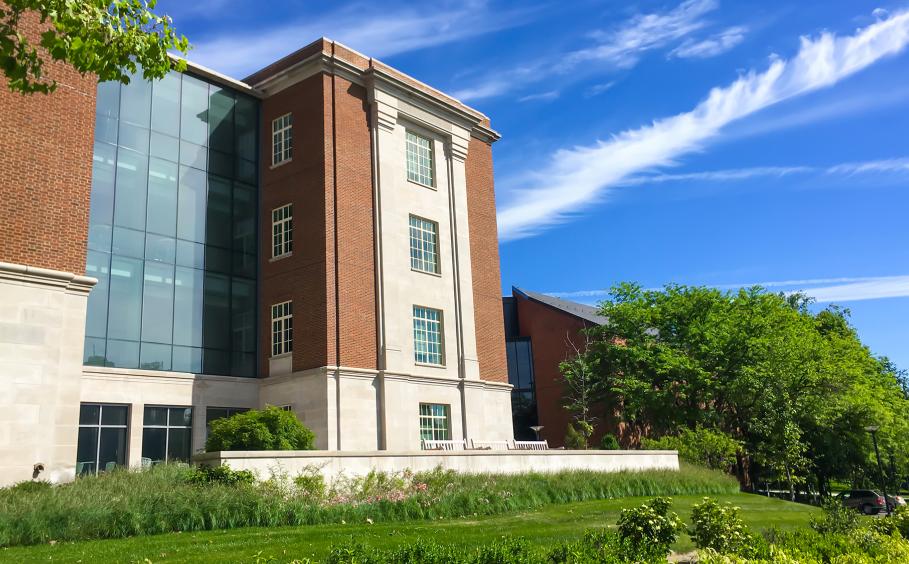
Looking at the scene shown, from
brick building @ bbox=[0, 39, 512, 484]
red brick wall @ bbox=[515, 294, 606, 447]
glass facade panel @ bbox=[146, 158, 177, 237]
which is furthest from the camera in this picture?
red brick wall @ bbox=[515, 294, 606, 447]

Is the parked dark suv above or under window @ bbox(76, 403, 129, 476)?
under

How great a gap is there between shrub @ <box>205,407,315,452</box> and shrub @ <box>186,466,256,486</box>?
13.4ft

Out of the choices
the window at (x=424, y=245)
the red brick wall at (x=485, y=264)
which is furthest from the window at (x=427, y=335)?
the red brick wall at (x=485, y=264)

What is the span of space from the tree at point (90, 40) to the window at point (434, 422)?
21907 mm

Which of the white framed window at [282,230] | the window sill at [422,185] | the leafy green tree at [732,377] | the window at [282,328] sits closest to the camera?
the window at [282,328]

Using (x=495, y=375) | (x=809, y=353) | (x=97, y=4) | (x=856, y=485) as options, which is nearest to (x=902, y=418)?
(x=809, y=353)

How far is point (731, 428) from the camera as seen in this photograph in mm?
44906

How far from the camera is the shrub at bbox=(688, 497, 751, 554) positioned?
1137cm

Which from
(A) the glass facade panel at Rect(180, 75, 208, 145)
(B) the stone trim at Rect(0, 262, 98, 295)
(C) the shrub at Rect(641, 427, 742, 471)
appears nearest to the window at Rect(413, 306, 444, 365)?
(C) the shrub at Rect(641, 427, 742, 471)

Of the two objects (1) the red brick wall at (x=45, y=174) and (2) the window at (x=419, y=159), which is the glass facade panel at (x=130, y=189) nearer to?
(1) the red brick wall at (x=45, y=174)

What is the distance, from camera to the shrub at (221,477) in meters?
18.1

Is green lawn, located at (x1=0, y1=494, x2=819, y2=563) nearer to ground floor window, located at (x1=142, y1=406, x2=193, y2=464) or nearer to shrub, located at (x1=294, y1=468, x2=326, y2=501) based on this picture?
shrub, located at (x1=294, y1=468, x2=326, y2=501)

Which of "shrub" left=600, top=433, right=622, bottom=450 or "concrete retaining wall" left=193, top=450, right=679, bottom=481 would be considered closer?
"concrete retaining wall" left=193, top=450, right=679, bottom=481

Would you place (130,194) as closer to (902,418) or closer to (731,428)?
(731,428)
